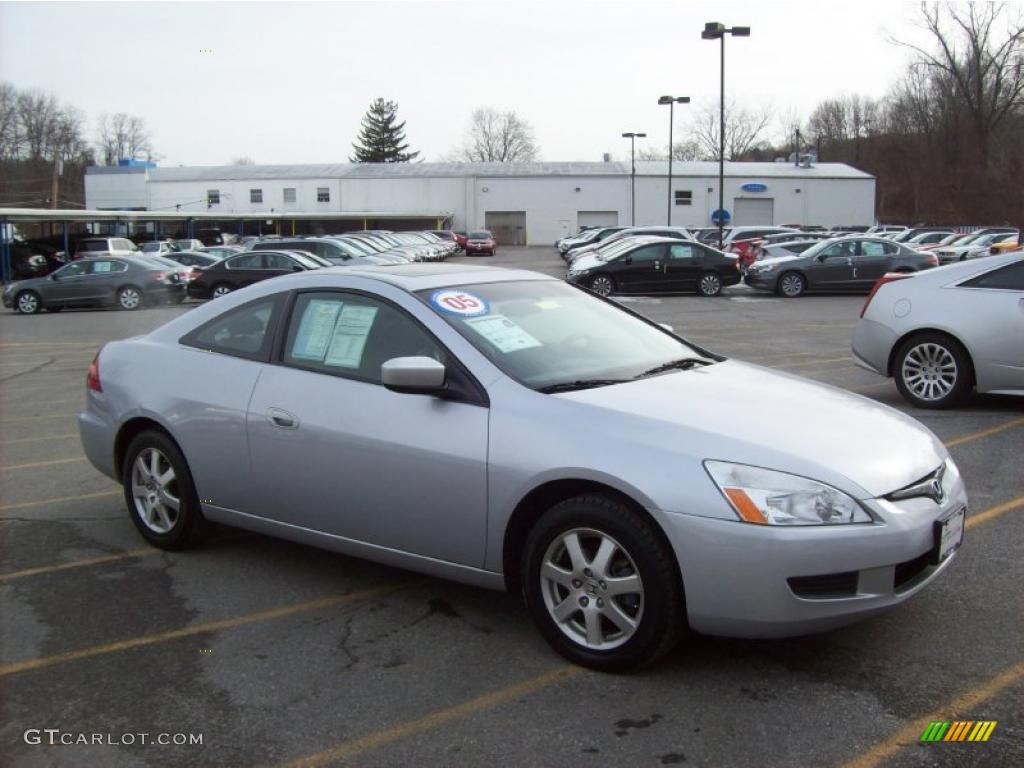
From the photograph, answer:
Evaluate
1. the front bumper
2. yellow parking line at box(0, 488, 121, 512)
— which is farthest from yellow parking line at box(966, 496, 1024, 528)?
yellow parking line at box(0, 488, 121, 512)

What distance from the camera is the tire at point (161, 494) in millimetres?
4828

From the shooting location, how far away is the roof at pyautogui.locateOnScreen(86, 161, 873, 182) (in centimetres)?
7369

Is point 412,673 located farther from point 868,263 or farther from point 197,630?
point 868,263

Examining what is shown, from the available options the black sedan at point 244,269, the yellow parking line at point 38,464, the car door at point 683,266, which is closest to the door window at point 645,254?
the car door at point 683,266

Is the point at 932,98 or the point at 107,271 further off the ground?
the point at 932,98

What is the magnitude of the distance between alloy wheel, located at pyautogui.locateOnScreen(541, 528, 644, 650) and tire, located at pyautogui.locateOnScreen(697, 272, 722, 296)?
A: 898 inches

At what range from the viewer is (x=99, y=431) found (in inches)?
206

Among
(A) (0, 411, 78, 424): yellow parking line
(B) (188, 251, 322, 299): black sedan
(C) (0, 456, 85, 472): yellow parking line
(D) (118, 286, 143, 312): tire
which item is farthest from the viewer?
(D) (118, 286, 143, 312): tire

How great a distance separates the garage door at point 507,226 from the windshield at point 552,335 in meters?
71.1

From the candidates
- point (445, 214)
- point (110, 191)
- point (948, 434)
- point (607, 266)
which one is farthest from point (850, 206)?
point (948, 434)

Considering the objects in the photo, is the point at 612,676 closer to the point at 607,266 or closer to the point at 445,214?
the point at 607,266

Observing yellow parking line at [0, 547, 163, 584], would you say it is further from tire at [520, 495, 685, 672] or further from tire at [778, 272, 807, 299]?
tire at [778, 272, 807, 299]

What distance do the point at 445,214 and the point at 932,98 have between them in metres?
41.0

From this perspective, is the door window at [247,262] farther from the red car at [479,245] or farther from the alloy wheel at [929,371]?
the red car at [479,245]
